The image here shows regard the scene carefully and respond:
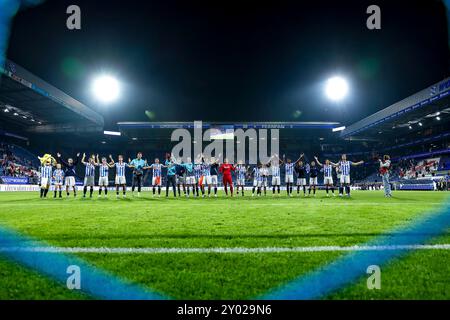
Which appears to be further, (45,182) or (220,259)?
(45,182)

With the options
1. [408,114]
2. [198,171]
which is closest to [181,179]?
[198,171]

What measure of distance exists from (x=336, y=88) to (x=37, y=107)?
36.3 meters

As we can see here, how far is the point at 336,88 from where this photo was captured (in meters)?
38.5

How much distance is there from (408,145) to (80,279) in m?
54.6

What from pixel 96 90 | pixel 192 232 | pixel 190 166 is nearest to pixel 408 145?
pixel 190 166

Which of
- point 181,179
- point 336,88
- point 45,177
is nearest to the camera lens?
point 45,177

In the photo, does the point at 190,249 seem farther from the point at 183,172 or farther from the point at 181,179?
the point at 181,179

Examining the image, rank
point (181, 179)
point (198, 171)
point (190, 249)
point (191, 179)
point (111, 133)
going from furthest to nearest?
point (111, 133) → point (198, 171) → point (191, 179) → point (181, 179) → point (190, 249)

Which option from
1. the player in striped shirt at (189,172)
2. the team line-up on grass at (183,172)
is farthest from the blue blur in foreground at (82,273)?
the player in striped shirt at (189,172)

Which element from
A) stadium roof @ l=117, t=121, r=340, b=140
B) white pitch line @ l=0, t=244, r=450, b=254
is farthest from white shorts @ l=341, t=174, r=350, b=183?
stadium roof @ l=117, t=121, r=340, b=140

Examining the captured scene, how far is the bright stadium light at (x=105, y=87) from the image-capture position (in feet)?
123

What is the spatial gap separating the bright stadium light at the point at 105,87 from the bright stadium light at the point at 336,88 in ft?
87.5
